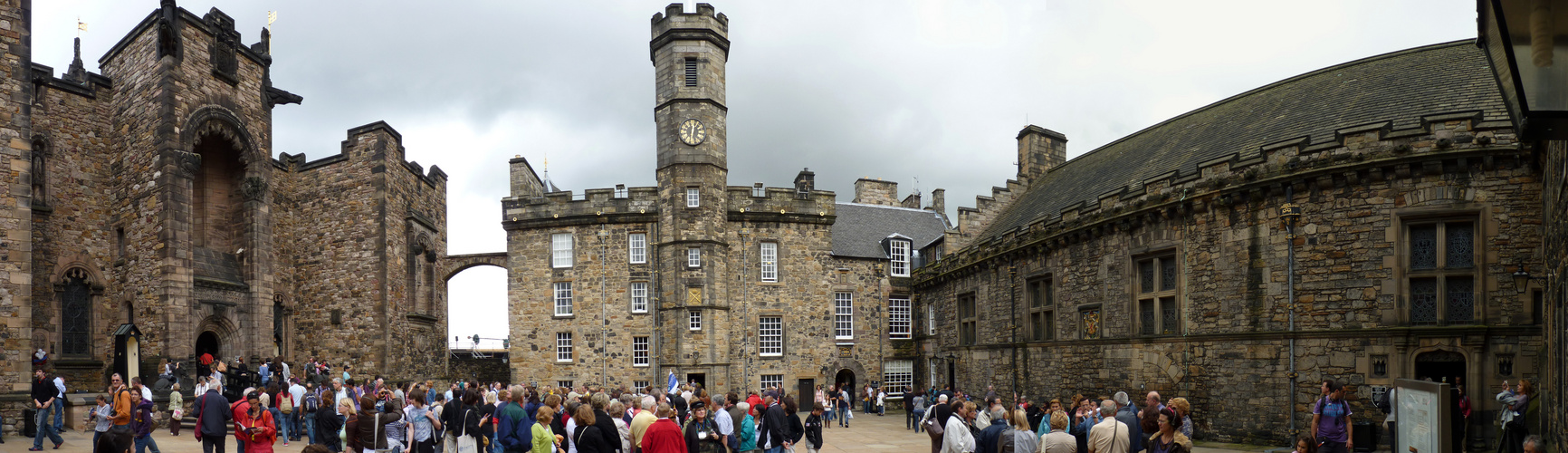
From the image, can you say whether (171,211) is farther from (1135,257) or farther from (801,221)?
(1135,257)

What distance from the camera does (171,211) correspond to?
21609 mm

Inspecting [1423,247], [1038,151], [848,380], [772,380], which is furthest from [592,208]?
[1423,247]

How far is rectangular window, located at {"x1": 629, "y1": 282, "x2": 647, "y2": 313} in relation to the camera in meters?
32.6

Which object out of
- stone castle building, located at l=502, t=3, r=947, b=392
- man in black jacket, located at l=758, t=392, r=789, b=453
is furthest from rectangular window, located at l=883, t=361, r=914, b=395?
man in black jacket, located at l=758, t=392, r=789, b=453

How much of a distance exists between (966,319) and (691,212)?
1011cm

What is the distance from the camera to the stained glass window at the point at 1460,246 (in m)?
13.4

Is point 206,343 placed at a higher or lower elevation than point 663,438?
lower

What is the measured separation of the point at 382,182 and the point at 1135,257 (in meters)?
22.6

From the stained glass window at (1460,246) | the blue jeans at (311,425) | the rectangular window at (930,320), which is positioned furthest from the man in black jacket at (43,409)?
the rectangular window at (930,320)

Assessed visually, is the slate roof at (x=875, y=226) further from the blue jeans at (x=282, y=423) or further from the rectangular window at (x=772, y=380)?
the blue jeans at (x=282, y=423)

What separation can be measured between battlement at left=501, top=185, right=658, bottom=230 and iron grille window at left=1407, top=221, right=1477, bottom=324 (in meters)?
23.5

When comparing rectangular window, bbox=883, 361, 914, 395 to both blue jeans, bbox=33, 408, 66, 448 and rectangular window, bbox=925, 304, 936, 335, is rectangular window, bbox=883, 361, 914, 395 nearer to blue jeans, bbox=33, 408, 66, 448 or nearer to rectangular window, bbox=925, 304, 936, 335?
rectangular window, bbox=925, 304, 936, 335

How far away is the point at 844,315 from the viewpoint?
34.3m

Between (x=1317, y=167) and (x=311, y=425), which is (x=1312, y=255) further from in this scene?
(x=311, y=425)
